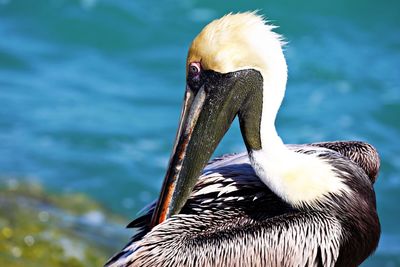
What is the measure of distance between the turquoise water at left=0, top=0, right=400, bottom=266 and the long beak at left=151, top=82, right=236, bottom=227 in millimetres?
5441

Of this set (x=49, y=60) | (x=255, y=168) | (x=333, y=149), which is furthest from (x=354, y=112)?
(x=255, y=168)

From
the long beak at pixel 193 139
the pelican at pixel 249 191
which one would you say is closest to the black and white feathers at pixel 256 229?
Answer: the pelican at pixel 249 191

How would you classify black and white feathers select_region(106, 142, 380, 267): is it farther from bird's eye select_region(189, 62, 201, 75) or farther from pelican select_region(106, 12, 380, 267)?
bird's eye select_region(189, 62, 201, 75)

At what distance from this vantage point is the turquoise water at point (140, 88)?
13086mm

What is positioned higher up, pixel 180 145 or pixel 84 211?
pixel 84 211

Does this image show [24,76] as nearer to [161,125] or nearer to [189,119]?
[161,125]

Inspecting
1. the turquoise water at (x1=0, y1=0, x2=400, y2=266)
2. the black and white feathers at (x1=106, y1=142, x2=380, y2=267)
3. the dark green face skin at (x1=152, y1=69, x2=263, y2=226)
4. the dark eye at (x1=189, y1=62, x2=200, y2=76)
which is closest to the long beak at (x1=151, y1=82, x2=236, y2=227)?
the dark green face skin at (x1=152, y1=69, x2=263, y2=226)

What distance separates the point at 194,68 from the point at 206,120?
0.36m

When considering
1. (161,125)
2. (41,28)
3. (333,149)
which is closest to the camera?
(333,149)

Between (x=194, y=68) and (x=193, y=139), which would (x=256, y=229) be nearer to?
(x=193, y=139)

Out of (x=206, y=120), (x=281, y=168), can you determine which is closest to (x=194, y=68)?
(x=206, y=120)

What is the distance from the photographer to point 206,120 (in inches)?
241

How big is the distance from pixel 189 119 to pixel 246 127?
1.29 ft

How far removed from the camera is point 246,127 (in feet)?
20.2
